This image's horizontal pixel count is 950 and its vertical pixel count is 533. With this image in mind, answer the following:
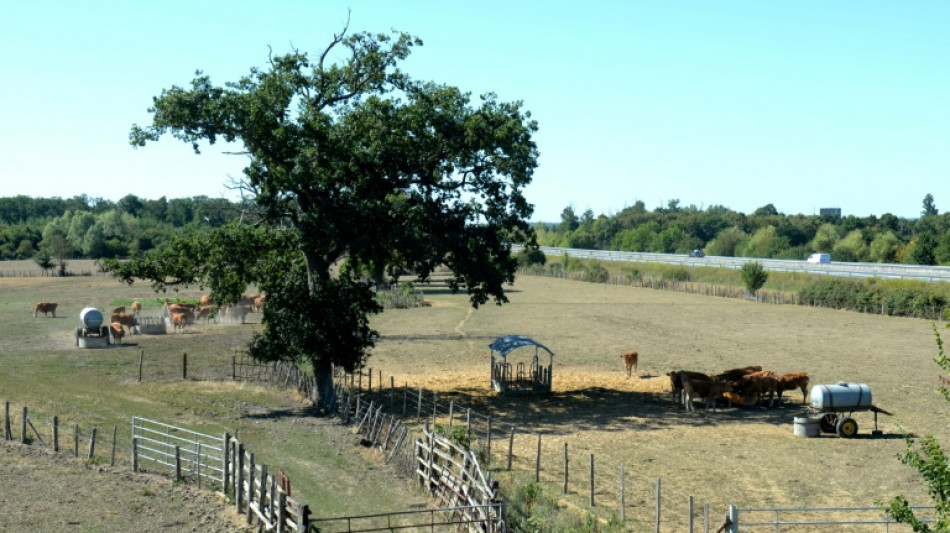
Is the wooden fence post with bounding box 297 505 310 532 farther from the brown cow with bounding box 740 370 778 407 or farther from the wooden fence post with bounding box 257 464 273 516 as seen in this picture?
the brown cow with bounding box 740 370 778 407

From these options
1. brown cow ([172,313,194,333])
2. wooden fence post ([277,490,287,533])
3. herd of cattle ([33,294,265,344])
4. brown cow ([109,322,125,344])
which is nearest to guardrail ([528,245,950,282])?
herd of cattle ([33,294,265,344])

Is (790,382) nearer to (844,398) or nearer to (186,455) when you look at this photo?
(844,398)

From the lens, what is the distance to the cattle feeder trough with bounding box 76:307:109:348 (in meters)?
50.2

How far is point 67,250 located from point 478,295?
114 metres

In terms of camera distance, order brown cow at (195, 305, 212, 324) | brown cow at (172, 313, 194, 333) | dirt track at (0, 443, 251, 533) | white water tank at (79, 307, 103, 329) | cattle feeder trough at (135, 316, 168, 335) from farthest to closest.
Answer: brown cow at (195, 305, 212, 324) → brown cow at (172, 313, 194, 333) → cattle feeder trough at (135, 316, 168, 335) → white water tank at (79, 307, 103, 329) → dirt track at (0, 443, 251, 533)

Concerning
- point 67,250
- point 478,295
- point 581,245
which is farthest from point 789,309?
point 581,245

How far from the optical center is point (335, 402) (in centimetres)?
3416

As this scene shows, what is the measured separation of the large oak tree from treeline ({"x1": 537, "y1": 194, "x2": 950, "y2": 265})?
80.5 meters

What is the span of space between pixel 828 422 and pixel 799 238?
13934 centimetres

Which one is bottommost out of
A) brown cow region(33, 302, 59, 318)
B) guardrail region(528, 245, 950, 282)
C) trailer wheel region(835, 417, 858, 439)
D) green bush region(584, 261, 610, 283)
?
trailer wheel region(835, 417, 858, 439)

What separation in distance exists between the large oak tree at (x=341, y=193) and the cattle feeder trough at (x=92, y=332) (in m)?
16.4

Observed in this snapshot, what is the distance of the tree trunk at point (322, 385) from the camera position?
3466cm

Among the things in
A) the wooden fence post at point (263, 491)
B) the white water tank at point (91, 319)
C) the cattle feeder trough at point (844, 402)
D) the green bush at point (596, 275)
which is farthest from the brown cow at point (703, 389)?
the green bush at point (596, 275)

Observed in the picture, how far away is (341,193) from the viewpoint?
35.8 meters
